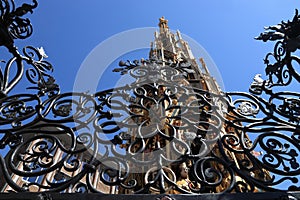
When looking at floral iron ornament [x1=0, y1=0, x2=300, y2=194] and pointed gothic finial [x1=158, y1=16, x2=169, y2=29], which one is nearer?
floral iron ornament [x1=0, y1=0, x2=300, y2=194]

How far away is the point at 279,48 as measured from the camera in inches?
130

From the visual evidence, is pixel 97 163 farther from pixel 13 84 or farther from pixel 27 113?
pixel 13 84

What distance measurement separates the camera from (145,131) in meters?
3.04

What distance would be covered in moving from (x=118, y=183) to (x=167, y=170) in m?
0.52

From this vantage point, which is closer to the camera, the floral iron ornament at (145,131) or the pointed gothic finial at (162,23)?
the floral iron ornament at (145,131)

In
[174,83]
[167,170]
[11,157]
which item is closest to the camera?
[11,157]

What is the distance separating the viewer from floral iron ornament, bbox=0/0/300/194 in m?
2.44

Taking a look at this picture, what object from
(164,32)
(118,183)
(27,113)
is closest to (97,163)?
(118,183)

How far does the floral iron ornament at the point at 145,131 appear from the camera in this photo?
244cm

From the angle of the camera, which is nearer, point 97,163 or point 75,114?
point 97,163

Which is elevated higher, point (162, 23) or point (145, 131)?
point (162, 23)

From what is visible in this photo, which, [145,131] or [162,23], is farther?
[162,23]

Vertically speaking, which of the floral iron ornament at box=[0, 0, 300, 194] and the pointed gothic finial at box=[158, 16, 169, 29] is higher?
the pointed gothic finial at box=[158, 16, 169, 29]

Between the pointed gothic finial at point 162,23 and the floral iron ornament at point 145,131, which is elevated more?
the pointed gothic finial at point 162,23
